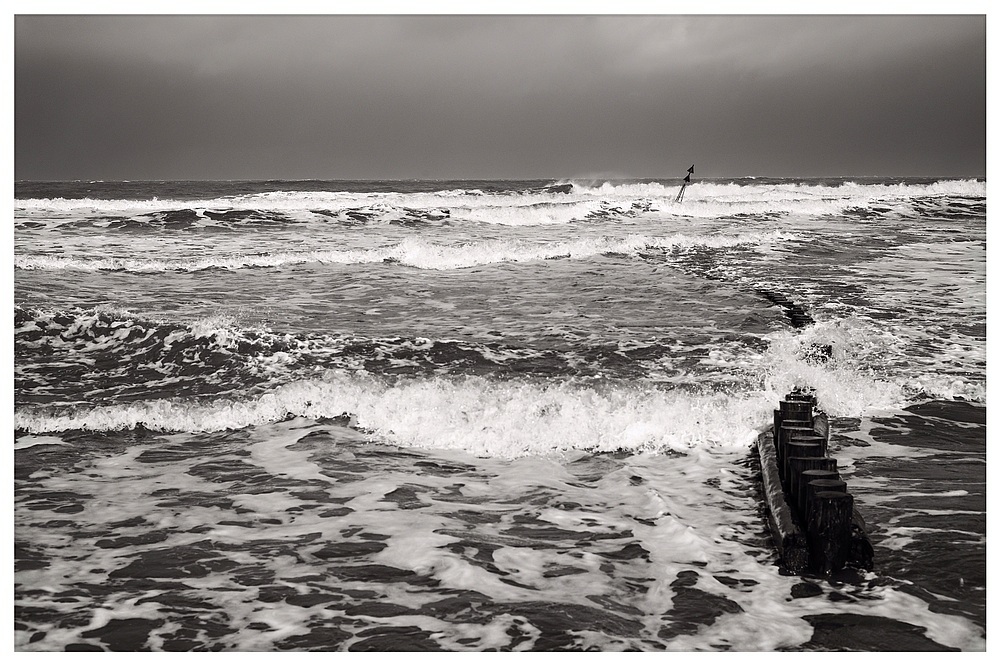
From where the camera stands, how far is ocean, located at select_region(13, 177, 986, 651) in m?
3.91

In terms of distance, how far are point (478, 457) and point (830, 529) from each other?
3088 mm

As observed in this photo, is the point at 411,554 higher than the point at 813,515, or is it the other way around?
the point at 813,515

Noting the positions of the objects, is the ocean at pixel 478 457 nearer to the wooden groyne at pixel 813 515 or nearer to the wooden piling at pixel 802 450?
the wooden groyne at pixel 813 515

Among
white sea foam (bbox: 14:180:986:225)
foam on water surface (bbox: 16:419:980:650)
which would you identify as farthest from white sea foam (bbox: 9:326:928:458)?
white sea foam (bbox: 14:180:986:225)

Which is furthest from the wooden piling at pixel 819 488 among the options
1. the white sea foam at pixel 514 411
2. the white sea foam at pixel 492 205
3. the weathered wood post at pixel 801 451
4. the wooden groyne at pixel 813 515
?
the white sea foam at pixel 492 205

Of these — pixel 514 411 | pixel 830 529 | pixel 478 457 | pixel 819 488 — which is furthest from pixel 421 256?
pixel 830 529

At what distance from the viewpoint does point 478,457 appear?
654 cm

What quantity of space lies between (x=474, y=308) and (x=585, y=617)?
8.65m

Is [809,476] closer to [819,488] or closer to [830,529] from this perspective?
[819,488]

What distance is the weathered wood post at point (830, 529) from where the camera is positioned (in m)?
4.12

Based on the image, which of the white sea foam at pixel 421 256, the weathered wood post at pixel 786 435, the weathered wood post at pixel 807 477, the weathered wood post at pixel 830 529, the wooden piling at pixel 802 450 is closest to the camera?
the weathered wood post at pixel 830 529

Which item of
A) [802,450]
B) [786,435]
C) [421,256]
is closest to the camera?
[802,450]

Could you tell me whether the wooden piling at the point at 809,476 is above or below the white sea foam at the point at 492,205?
below

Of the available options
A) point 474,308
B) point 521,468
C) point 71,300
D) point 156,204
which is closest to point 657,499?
point 521,468
